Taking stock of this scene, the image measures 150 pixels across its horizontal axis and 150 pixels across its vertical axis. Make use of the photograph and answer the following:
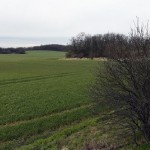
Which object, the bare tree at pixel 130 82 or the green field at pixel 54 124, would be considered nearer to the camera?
the bare tree at pixel 130 82

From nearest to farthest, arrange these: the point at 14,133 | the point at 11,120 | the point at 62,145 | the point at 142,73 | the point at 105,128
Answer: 1. the point at 142,73
2. the point at 62,145
3. the point at 105,128
4. the point at 14,133
5. the point at 11,120

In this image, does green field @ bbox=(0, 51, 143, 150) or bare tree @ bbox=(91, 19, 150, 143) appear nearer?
bare tree @ bbox=(91, 19, 150, 143)

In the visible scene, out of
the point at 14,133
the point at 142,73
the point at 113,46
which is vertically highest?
the point at 113,46

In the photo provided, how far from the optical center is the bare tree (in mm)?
10188

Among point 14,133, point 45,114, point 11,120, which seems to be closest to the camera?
point 14,133

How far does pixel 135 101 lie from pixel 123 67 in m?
1.19

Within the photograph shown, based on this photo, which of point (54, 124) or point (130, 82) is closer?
point (130, 82)

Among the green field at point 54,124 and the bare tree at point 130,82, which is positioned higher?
the bare tree at point 130,82

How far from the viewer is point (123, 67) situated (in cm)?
1079

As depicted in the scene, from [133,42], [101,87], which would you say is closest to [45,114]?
[101,87]

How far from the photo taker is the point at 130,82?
10.6m

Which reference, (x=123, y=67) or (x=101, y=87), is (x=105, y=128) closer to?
(x=101, y=87)

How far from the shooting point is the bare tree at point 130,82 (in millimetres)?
10188

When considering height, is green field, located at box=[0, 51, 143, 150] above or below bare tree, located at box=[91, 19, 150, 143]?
below
